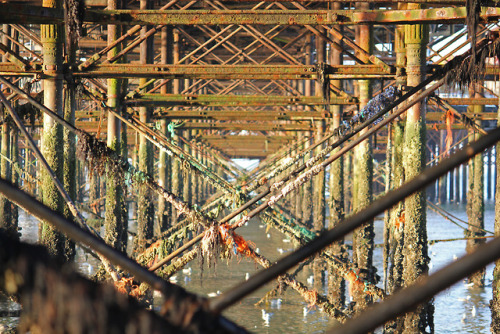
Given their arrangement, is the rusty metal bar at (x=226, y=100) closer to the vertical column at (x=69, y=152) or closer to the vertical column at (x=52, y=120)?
the vertical column at (x=69, y=152)

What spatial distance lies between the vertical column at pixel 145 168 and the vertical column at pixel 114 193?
0.95 meters

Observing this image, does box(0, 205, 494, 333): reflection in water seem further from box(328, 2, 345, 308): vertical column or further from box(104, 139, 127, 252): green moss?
box(104, 139, 127, 252): green moss

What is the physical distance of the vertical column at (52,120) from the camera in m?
9.12

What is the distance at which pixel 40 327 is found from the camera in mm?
1616

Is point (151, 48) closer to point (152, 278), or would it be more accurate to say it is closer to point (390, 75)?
point (390, 75)

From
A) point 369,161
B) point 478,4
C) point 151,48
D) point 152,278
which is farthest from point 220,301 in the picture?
point 151,48

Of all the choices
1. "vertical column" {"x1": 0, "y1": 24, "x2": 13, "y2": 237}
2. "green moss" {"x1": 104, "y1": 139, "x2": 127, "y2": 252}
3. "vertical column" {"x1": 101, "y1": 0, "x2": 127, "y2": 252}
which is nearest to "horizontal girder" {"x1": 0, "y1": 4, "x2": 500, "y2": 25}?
"vertical column" {"x1": 101, "y1": 0, "x2": 127, "y2": 252}

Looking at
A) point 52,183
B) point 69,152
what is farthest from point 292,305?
point 52,183

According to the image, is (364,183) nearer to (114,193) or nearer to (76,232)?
(114,193)

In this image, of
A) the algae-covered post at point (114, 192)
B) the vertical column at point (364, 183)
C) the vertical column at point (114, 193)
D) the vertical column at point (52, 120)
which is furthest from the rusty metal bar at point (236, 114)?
the vertical column at point (52, 120)

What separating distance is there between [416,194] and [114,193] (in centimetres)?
Answer: 610

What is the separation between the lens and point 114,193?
1348cm

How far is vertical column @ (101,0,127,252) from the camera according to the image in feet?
43.3

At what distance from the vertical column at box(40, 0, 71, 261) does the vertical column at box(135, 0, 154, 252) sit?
17.3ft
